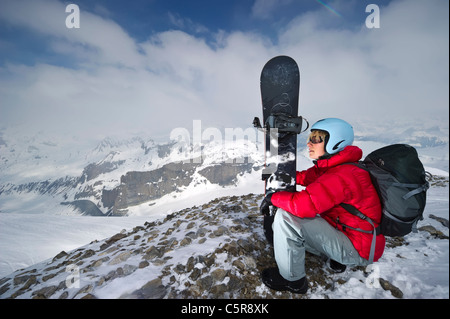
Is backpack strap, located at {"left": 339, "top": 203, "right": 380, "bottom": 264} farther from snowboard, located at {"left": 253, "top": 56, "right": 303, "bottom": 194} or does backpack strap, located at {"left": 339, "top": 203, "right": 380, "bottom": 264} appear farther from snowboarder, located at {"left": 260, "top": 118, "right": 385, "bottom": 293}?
snowboard, located at {"left": 253, "top": 56, "right": 303, "bottom": 194}

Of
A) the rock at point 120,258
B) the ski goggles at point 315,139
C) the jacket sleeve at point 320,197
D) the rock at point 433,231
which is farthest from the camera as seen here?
the rock at point 120,258

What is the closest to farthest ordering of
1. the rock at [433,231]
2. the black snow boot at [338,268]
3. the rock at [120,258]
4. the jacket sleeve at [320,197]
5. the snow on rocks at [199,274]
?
the jacket sleeve at [320,197]
the snow on rocks at [199,274]
the black snow boot at [338,268]
the rock at [433,231]
the rock at [120,258]

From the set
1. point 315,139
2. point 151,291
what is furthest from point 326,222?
point 151,291

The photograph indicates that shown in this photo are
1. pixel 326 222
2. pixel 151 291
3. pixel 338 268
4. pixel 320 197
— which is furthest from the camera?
pixel 338 268

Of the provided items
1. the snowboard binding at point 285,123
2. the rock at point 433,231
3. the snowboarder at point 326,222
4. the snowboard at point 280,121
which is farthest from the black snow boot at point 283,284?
the rock at point 433,231

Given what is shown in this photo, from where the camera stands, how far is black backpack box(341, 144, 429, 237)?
2.32 meters

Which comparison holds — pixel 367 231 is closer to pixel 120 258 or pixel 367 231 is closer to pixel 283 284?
pixel 283 284

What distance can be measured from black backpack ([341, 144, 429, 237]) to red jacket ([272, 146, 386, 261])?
10cm

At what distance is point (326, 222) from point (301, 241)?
0.45 m

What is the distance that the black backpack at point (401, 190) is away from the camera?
232 cm

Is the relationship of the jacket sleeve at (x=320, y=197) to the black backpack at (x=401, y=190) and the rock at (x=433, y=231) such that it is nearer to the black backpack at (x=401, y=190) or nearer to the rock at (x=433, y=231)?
the black backpack at (x=401, y=190)

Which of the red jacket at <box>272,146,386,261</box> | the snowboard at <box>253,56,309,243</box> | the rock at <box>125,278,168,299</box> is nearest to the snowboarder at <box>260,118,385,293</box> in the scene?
the red jacket at <box>272,146,386,261</box>

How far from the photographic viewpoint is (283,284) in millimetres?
2656
